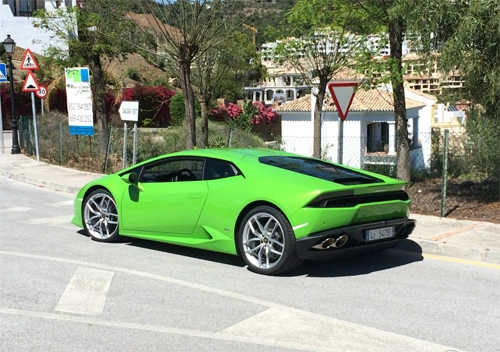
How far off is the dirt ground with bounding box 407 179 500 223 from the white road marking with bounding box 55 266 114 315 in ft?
20.1

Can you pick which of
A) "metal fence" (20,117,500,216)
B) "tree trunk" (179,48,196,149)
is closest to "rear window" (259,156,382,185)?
"metal fence" (20,117,500,216)

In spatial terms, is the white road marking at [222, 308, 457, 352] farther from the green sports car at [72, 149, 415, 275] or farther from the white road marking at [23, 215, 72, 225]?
the white road marking at [23, 215, 72, 225]

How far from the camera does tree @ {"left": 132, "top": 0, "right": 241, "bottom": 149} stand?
14.8 m

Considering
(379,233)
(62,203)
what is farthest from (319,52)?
(379,233)

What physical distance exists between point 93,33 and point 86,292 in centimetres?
1425

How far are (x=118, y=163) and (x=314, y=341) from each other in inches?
581

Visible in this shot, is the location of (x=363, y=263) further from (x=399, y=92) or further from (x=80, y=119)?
(x=80, y=119)

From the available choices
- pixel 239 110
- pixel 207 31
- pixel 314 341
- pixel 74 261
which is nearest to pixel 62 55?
pixel 207 31

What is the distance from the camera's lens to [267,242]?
276 inches

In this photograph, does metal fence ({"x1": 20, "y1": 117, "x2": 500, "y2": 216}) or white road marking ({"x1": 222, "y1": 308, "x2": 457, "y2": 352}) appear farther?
metal fence ({"x1": 20, "y1": 117, "x2": 500, "y2": 216})

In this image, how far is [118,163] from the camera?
62.5ft

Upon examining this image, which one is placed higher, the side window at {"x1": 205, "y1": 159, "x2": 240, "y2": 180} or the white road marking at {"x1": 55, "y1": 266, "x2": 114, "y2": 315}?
the side window at {"x1": 205, "y1": 159, "x2": 240, "y2": 180}

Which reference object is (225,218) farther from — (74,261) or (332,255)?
(74,261)

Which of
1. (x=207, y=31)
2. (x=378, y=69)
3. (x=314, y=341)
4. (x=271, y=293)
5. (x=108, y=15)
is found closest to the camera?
(x=314, y=341)
